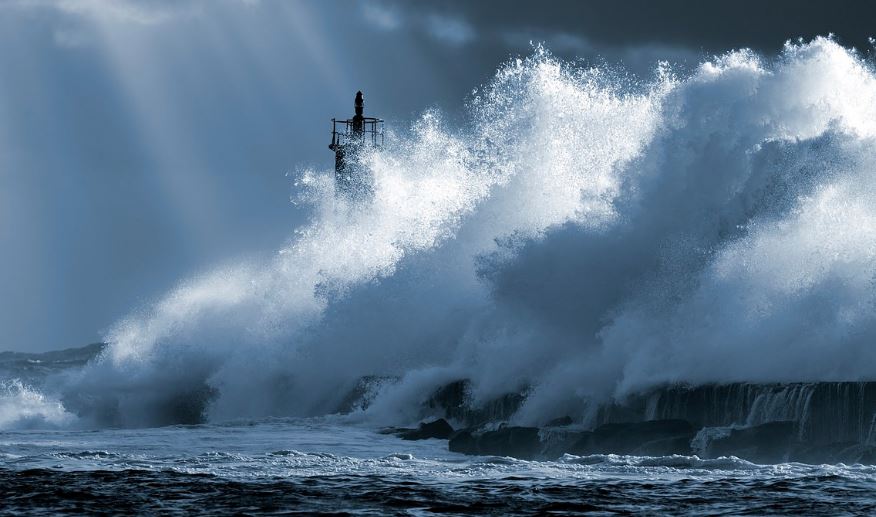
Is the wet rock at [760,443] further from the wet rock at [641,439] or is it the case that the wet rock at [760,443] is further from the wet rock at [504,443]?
the wet rock at [504,443]

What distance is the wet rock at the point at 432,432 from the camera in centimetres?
1842

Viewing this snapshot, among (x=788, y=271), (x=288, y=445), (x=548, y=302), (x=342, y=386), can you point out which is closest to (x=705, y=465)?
(x=788, y=271)

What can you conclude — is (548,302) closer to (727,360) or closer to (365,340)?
(727,360)

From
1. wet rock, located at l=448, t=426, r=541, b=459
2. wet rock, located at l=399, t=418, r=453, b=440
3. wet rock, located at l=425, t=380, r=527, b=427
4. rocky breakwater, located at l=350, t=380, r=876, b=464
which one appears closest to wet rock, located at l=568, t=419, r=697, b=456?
rocky breakwater, located at l=350, t=380, r=876, b=464

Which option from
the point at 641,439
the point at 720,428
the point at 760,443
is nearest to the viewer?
the point at 760,443

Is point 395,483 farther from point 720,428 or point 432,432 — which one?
point 432,432

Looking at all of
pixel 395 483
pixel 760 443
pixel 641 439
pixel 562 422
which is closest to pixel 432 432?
pixel 562 422

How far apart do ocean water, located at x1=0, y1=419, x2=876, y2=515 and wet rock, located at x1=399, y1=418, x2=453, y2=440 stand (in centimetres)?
174

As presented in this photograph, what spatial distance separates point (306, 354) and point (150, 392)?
3.47 metres

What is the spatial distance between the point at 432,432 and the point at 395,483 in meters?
6.35

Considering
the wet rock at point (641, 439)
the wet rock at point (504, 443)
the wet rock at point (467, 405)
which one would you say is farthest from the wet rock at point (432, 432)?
the wet rock at point (641, 439)

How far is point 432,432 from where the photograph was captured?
1855 centimetres

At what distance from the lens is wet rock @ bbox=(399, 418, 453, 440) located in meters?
18.4

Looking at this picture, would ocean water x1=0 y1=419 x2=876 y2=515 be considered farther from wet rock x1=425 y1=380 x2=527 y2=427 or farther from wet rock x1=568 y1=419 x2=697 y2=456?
wet rock x1=425 y1=380 x2=527 y2=427
